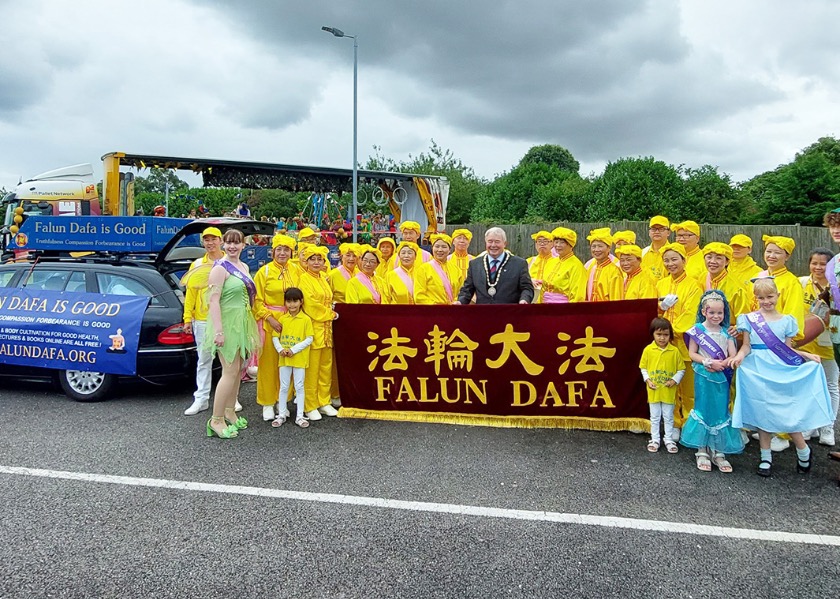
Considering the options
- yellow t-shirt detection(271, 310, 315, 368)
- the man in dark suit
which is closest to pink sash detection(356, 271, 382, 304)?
yellow t-shirt detection(271, 310, 315, 368)

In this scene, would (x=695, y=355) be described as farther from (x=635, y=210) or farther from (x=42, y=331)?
(x=635, y=210)

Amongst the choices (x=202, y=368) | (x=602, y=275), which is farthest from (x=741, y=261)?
(x=202, y=368)

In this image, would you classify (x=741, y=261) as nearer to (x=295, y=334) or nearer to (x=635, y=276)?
(x=635, y=276)

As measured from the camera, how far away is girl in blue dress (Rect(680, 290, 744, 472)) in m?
3.76

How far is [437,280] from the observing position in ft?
17.9

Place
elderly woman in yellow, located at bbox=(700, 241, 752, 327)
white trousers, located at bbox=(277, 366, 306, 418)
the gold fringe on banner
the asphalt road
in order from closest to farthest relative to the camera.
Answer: the asphalt road < elderly woman in yellow, located at bbox=(700, 241, 752, 327) < the gold fringe on banner < white trousers, located at bbox=(277, 366, 306, 418)

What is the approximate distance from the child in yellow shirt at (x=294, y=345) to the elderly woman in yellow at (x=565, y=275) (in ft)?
7.36

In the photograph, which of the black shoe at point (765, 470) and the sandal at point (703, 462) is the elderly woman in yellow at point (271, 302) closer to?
the sandal at point (703, 462)

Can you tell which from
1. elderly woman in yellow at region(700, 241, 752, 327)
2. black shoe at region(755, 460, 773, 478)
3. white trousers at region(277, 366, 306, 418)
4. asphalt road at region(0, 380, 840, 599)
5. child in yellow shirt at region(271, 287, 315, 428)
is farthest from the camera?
white trousers at region(277, 366, 306, 418)

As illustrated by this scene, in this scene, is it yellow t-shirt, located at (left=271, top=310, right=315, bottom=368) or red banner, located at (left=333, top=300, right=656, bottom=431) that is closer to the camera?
red banner, located at (left=333, top=300, right=656, bottom=431)

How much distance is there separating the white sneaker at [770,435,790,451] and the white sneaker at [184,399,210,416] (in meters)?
4.69

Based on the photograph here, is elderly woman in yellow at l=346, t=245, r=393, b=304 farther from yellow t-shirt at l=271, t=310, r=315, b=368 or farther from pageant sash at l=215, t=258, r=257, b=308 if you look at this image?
pageant sash at l=215, t=258, r=257, b=308

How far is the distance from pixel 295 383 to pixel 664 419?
117 inches

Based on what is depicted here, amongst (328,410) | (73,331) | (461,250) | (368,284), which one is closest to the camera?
(328,410)
